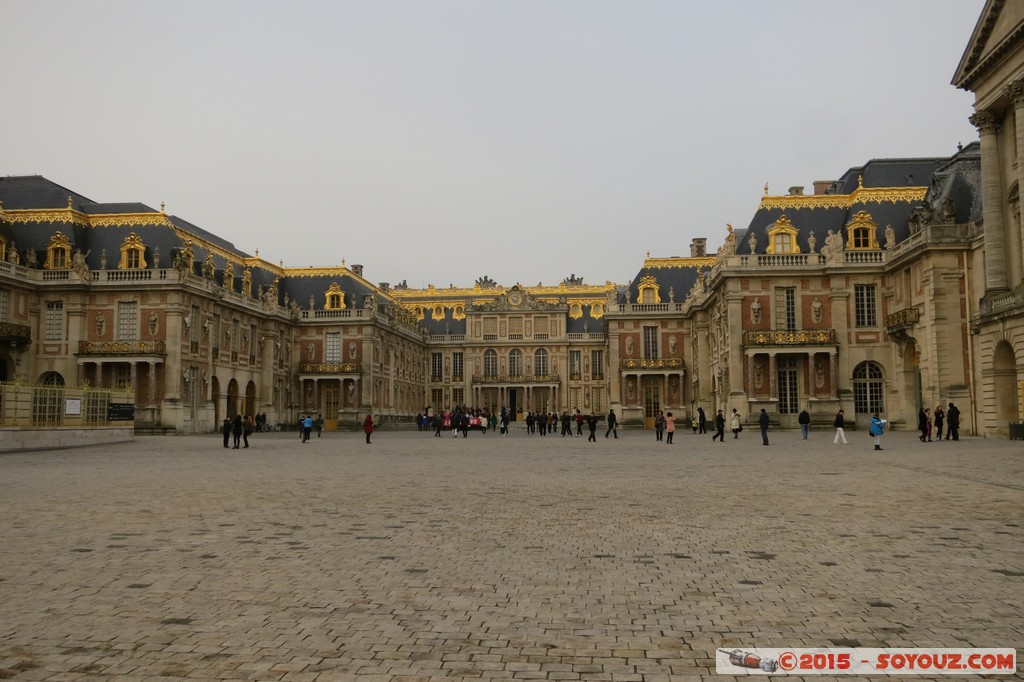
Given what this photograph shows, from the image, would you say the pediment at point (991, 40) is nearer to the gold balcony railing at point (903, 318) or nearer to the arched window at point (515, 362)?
the gold balcony railing at point (903, 318)

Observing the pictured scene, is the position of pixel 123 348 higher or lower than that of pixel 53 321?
lower

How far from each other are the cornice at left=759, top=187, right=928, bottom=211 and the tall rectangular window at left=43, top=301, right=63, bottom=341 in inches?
1521

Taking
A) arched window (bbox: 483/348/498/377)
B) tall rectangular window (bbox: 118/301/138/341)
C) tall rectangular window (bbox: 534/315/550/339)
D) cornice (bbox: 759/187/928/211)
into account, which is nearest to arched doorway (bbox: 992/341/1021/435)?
cornice (bbox: 759/187/928/211)

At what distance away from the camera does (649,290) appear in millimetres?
65375

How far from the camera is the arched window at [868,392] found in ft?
144

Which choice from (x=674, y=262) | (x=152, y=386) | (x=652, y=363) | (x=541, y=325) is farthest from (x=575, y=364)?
(x=152, y=386)

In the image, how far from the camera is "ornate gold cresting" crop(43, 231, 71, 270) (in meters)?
46.8

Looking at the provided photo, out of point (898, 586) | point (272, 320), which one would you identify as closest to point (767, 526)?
point (898, 586)

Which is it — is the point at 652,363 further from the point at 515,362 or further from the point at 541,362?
the point at 515,362

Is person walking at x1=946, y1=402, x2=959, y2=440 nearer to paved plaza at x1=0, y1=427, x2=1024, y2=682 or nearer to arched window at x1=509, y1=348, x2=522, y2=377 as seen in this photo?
paved plaza at x1=0, y1=427, x2=1024, y2=682

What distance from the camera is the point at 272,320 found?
59.8m

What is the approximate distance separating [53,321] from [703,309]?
39.0 meters

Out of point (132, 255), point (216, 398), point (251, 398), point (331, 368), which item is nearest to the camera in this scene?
point (132, 255)

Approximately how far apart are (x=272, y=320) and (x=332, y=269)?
27.4ft
